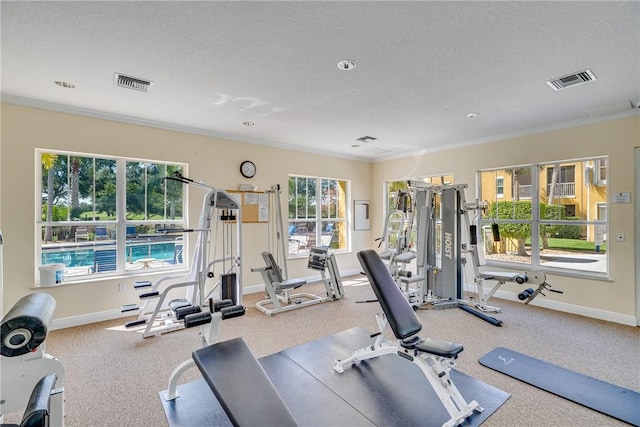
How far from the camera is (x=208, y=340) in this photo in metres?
2.16

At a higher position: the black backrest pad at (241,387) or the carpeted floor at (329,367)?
the black backrest pad at (241,387)

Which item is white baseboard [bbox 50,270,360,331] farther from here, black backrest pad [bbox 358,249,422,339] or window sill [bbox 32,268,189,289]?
black backrest pad [bbox 358,249,422,339]

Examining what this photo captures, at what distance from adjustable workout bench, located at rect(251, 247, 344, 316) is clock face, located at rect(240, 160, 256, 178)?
4.53 ft

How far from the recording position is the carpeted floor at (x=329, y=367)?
2.04 meters

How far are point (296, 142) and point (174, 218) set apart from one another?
2285 millimetres

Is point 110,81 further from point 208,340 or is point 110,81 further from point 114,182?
point 208,340

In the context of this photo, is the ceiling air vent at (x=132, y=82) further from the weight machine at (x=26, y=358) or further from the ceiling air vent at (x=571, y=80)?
the ceiling air vent at (x=571, y=80)

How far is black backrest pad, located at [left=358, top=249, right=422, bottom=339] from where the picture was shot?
2.13m

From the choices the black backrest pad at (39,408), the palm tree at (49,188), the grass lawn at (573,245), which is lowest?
the black backrest pad at (39,408)

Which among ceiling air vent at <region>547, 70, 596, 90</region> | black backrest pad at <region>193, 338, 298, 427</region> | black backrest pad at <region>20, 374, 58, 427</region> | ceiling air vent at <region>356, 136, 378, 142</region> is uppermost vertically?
ceiling air vent at <region>356, 136, 378, 142</region>

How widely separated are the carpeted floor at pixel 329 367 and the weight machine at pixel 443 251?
0.32m

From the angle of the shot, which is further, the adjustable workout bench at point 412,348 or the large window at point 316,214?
the large window at point 316,214

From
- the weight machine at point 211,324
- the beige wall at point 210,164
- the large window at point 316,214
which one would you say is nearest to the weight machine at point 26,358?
the weight machine at point 211,324

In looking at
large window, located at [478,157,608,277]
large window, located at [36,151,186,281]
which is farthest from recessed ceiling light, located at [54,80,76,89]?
large window, located at [478,157,608,277]
